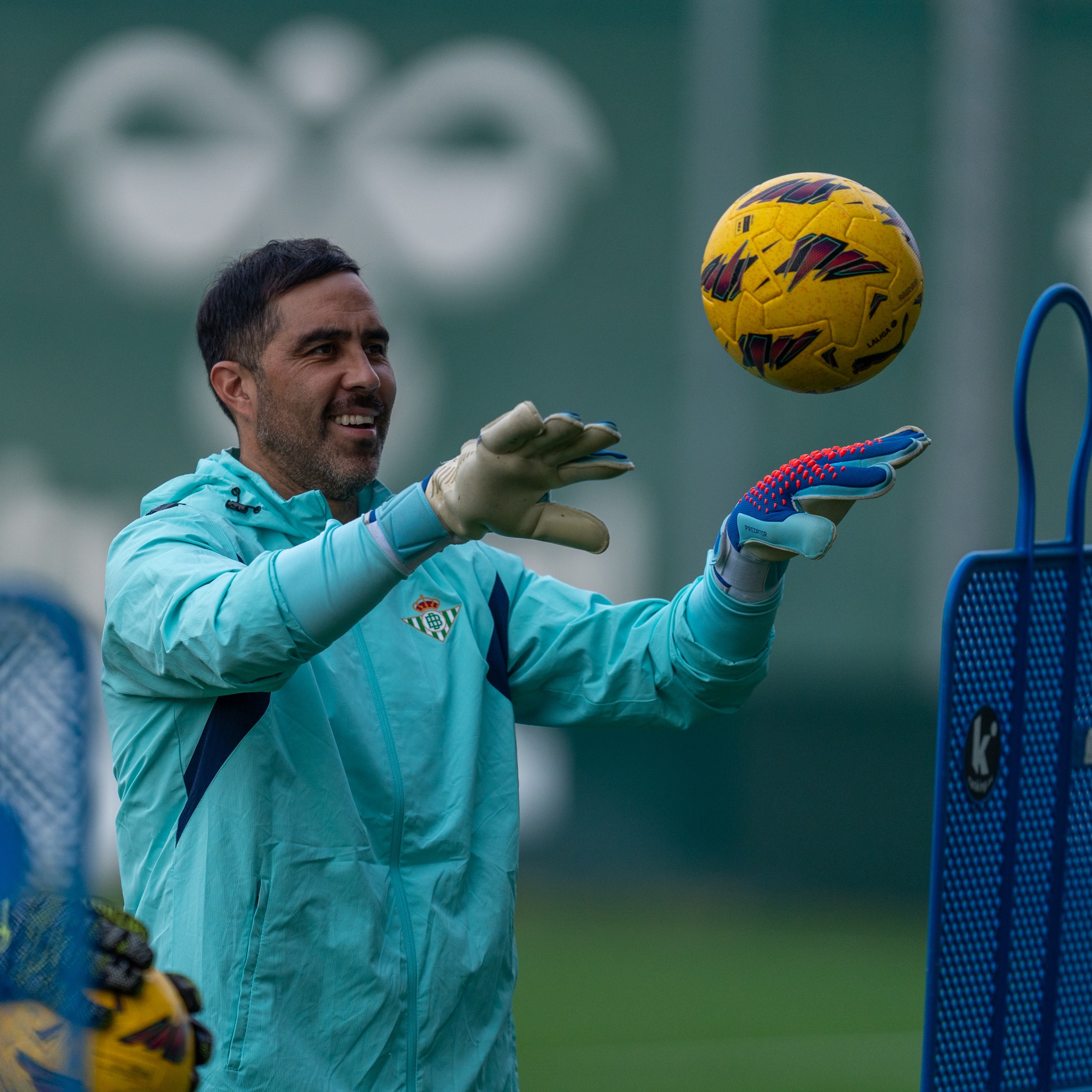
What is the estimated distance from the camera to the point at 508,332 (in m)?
12.6

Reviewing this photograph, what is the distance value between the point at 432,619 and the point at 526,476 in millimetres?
581

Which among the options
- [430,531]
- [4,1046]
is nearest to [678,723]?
[430,531]

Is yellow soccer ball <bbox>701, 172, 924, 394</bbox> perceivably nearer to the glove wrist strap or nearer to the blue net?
the glove wrist strap

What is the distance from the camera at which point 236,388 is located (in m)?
3.16

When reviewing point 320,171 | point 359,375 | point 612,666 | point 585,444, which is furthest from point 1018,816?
point 320,171

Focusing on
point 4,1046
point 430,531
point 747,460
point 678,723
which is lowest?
point 4,1046

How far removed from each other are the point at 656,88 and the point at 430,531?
11116mm

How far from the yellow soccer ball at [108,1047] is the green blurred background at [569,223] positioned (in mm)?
8361

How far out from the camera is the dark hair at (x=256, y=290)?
10.2ft

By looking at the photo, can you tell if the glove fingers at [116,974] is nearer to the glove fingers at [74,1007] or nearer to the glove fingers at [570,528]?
the glove fingers at [74,1007]

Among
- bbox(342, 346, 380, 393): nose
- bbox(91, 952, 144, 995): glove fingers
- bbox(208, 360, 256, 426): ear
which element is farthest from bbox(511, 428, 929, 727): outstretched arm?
bbox(91, 952, 144, 995): glove fingers

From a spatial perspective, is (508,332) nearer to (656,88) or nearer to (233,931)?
(656,88)

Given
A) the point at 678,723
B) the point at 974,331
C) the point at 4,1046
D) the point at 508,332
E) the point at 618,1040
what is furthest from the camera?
the point at 508,332

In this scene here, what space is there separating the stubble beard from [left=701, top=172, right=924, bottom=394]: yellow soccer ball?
2.28 feet
